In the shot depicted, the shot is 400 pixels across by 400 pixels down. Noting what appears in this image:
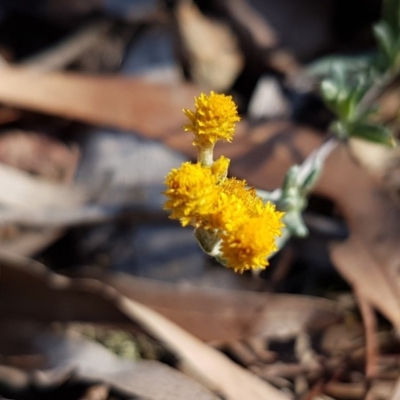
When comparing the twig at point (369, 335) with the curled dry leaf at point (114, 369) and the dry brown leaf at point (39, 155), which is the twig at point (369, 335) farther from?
the dry brown leaf at point (39, 155)

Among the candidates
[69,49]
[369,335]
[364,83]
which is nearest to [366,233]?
[369,335]

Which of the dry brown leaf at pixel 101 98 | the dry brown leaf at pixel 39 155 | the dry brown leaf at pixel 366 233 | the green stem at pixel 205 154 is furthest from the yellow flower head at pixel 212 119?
the dry brown leaf at pixel 39 155

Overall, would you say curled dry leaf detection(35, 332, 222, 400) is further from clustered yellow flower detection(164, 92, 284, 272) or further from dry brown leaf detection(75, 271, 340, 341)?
clustered yellow flower detection(164, 92, 284, 272)

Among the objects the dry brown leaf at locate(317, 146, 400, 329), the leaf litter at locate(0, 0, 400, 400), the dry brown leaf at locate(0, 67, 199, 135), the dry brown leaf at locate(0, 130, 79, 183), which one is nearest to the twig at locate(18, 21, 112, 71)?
the leaf litter at locate(0, 0, 400, 400)

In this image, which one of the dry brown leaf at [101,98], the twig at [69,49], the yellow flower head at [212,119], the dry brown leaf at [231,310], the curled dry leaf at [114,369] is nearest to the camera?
the yellow flower head at [212,119]

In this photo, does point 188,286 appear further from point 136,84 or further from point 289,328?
point 136,84

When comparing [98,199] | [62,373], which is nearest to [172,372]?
[62,373]
